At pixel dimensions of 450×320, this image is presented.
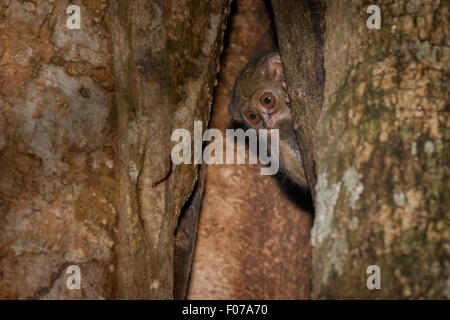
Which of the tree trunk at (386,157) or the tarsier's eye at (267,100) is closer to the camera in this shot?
the tree trunk at (386,157)

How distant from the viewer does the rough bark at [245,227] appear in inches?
189

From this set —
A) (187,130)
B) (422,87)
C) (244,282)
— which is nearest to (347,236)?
(422,87)

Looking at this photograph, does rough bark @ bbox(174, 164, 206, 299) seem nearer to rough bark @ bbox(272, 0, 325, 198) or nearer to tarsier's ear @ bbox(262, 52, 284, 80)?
rough bark @ bbox(272, 0, 325, 198)

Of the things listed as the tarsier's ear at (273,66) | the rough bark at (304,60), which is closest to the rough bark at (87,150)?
the rough bark at (304,60)

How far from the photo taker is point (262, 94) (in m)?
4.26

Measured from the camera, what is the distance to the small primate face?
4125 millimetres

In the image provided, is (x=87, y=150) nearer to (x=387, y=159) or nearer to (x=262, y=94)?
(x=387, y=159)

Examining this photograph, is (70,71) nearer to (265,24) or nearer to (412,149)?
(412,149)

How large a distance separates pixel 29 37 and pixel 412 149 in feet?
5.92

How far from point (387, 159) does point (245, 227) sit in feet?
11.0

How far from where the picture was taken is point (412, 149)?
1.56m

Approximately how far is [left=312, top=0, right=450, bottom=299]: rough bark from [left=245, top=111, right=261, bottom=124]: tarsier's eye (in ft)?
8.00

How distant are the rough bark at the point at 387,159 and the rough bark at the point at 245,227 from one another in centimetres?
299

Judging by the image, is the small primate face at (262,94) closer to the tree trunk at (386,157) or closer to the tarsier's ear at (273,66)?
the tarsier's ear at (273,66)
